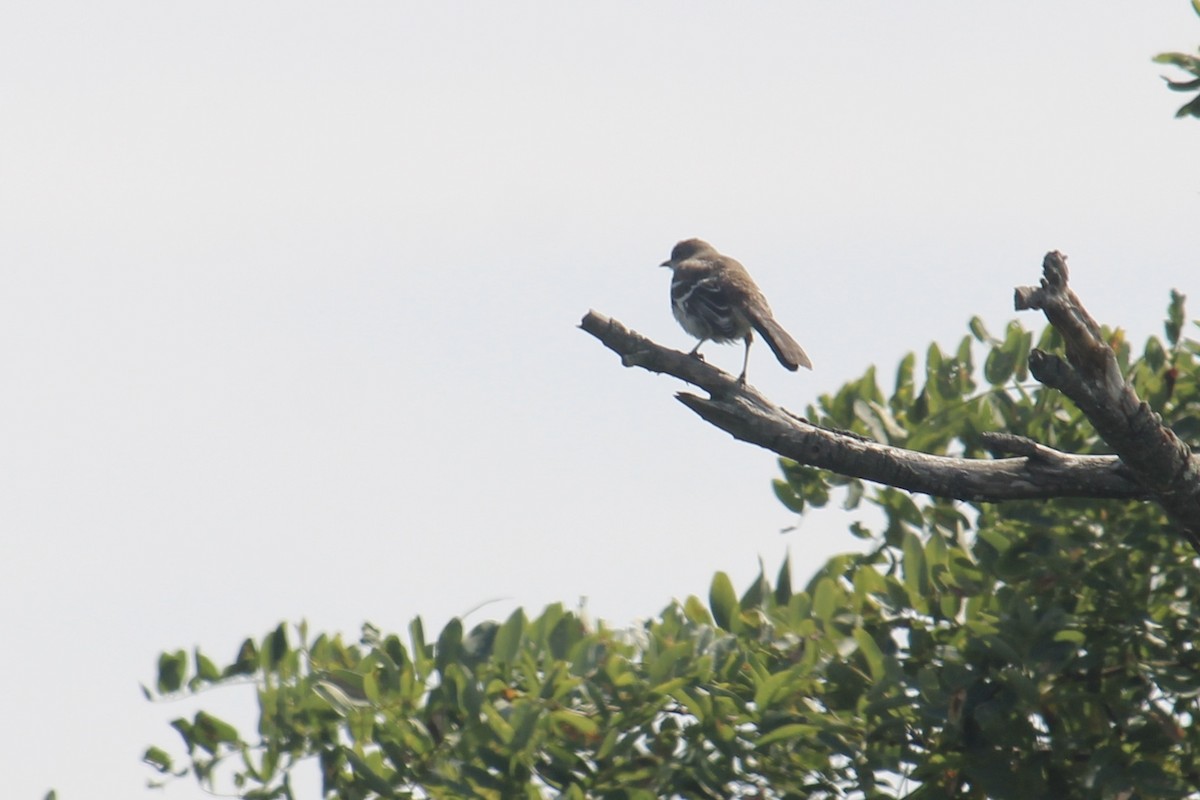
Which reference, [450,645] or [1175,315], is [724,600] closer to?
[450,645]

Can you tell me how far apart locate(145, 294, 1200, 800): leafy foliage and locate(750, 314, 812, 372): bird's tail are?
2157 millimetres

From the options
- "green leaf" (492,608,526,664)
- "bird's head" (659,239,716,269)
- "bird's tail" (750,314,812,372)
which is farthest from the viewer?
"bird's head" (659,239,716,269)

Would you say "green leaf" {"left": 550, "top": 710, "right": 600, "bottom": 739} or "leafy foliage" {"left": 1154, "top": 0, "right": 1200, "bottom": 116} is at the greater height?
"leafy foliage" {"left": 1154, "top": 0, "right": 1200, "bottom": 116}

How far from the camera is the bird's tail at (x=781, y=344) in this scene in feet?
29.9

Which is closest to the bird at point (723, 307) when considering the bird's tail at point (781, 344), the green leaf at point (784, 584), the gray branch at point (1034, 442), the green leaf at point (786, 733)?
the bird's tail at point (781, 344)

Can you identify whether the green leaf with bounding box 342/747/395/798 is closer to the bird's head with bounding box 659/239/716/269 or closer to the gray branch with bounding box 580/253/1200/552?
the gray branch with bounding box 580/253/1200/552

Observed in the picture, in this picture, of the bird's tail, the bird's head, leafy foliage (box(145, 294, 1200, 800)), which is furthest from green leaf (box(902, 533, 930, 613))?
the bird's head

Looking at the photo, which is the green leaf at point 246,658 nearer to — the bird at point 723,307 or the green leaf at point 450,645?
the green leaf at point 450,645

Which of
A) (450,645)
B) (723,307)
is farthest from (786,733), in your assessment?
(723,307)

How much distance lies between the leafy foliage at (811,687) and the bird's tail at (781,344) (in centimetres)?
216

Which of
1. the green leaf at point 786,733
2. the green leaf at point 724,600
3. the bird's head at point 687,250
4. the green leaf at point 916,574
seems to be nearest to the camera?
the green leaf at point 786,733

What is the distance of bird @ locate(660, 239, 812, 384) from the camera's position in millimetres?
9664

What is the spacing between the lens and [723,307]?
10398 mm

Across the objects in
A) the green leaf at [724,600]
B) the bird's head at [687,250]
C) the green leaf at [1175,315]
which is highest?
the bird's head at [687,250]
